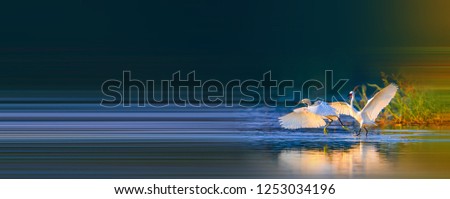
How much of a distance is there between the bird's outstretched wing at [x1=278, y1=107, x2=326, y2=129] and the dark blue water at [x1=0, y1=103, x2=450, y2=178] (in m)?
0.15

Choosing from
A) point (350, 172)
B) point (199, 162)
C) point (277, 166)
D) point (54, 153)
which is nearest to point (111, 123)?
point (54, 153)

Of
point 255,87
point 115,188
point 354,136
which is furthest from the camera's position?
point 255,87

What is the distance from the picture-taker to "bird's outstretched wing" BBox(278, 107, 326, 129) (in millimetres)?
9445

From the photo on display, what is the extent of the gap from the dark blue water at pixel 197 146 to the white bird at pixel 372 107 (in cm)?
21

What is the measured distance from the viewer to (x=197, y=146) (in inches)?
361

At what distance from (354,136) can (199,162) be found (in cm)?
214

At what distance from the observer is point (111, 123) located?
34.0 ft

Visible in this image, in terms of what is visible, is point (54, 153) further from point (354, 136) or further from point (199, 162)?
point (354, 136)

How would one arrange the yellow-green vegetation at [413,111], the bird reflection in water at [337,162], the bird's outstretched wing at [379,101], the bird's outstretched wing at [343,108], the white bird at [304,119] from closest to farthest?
1. the bird reflection in water at [337,162]
2. the bird's outstretched wing at [379,101]
3. the white bird at [304,119]
4. the bird's outstretched wing at [343,108]
5. the yellow-green vegetation at [413,111]

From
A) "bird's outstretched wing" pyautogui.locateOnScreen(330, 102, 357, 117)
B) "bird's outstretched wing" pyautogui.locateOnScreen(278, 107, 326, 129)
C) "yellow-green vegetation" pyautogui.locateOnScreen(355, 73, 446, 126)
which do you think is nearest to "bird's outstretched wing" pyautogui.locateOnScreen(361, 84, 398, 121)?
"bird's outstretched wing" pyautogui.locateOnScreen(330, 102, 357, 117)

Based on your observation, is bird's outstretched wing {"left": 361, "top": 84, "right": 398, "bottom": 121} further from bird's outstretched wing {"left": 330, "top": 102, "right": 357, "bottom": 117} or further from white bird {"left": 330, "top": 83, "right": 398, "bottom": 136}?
bird's outstretched wing {"left": 330, "top": 102, "right": 357, "bottom": 117}

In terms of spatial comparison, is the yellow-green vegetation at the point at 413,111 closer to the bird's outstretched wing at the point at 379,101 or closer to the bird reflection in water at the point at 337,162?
the bird's outstretched wing at the point at 379,101

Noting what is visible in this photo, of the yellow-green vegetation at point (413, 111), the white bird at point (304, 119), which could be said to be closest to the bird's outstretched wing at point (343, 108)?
the white bird at point (304, 119)

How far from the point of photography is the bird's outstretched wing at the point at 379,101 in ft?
30.0
